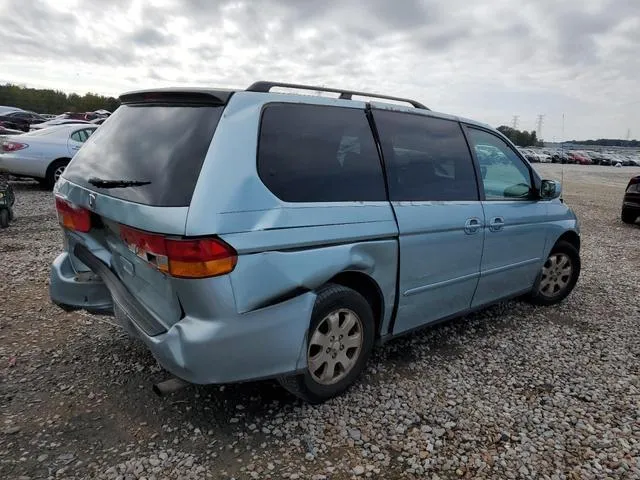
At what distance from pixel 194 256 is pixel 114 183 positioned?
2.52 feet

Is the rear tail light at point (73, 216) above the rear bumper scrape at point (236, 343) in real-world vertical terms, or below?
above

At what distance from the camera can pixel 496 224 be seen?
12.4ft

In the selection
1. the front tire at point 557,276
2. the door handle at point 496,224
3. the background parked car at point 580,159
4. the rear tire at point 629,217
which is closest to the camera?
the door handle at point 496,224

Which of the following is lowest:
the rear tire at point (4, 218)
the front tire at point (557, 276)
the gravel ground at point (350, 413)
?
the gravel ground at point (350, 413)

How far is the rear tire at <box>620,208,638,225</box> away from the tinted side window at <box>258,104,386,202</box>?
10.1 m

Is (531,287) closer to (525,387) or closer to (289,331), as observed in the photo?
(525,387)

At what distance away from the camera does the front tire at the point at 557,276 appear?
15.4 ft

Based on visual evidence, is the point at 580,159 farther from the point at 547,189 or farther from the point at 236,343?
the point at 236,343

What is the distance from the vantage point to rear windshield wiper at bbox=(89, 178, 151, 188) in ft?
8.16

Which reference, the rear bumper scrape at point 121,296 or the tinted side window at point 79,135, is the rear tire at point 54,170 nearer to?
the tinted side window at point 79,135

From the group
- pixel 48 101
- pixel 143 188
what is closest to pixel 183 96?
pixel 143 188

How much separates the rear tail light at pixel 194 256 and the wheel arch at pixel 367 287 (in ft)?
2.42

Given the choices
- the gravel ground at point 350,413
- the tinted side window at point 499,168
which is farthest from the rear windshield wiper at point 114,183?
the tinted side window at point 499,168

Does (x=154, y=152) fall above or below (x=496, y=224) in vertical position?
above
